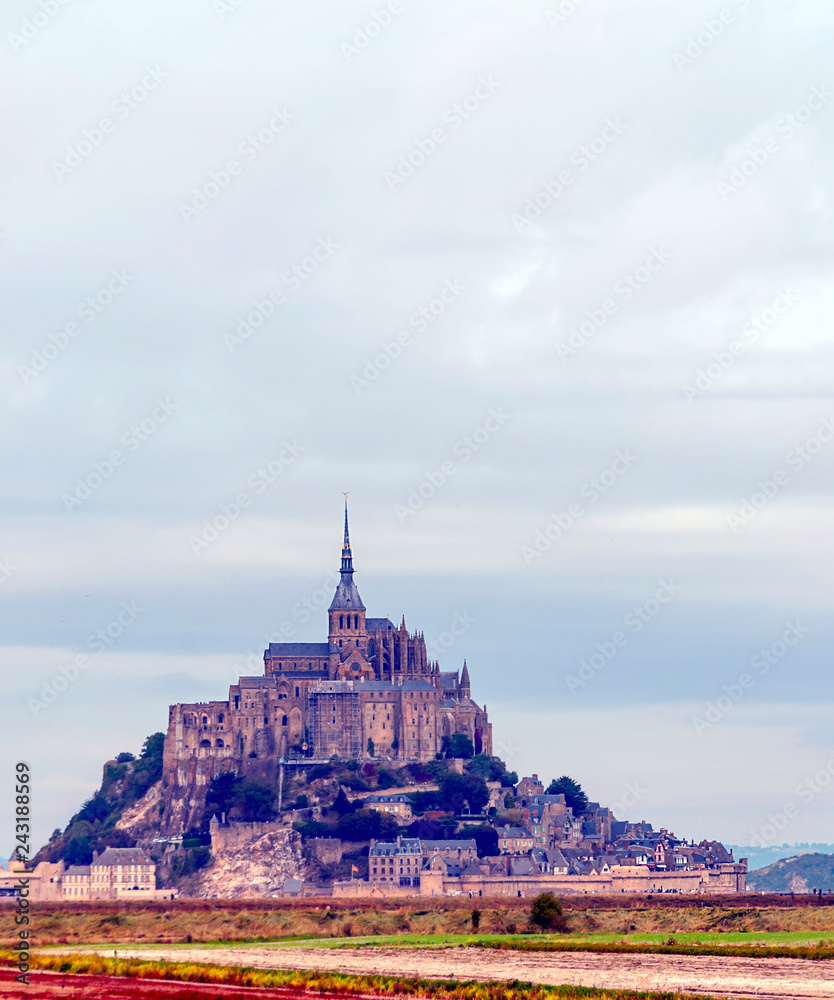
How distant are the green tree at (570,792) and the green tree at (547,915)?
8203 centimetres

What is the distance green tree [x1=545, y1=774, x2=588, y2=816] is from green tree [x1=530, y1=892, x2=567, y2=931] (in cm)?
8203

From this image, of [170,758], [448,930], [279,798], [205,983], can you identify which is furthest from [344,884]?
[205,983]

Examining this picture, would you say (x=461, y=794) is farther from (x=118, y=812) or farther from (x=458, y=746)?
(x=118, y=812)

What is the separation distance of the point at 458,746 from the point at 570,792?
1333 centimetres

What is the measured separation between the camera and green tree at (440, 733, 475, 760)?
173500 mm

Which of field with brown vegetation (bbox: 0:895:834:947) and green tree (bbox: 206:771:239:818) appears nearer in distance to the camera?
field with brown vegetation (bbox: 0:895:834:947)

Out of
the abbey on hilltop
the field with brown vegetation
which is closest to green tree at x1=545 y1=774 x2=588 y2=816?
the abbey on hilltop

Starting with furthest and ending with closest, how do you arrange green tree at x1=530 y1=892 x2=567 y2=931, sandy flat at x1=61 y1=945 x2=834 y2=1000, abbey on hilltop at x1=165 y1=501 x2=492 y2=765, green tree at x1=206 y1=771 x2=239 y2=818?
abbey on hilltop at x1=165 y1=501 x2=492 y2=765 → green tree at x1=206 y1=771 x2=239 y2=818 → green tree at x1=530 y1=892 x2=567 y2=931 → sandy flat at x1=61 y1=945 x2=834 y2=1000

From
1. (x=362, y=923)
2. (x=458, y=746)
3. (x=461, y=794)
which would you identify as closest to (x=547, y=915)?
(x=362, y=923)

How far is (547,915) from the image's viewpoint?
9381 cm

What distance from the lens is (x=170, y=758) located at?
566ft

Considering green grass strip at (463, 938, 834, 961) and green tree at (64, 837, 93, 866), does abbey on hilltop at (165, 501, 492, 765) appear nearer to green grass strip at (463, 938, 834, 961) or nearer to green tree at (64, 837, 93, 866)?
green tree at (64, 837, 93, 866)

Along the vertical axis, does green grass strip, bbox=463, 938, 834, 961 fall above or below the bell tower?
below

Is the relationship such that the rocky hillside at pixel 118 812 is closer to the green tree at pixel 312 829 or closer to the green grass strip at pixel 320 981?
the green tree at pixel 312 829
